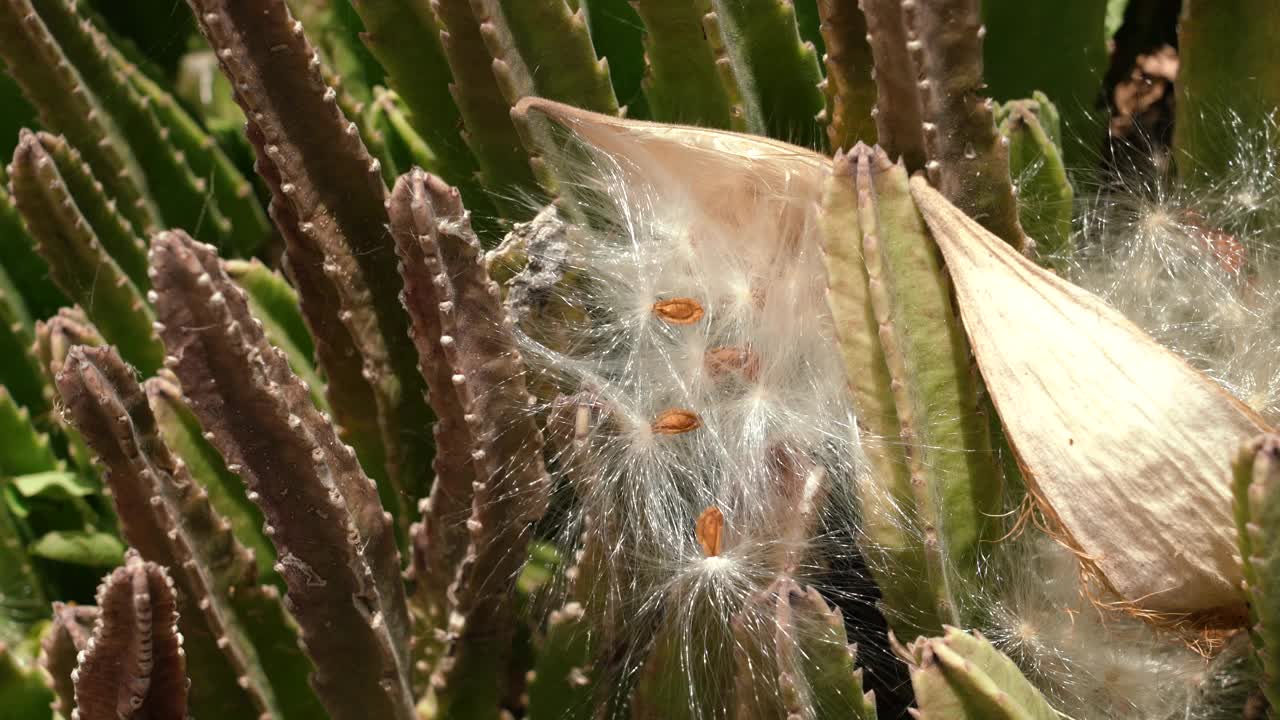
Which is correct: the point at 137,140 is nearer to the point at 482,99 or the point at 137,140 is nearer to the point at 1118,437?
the point at 482,99

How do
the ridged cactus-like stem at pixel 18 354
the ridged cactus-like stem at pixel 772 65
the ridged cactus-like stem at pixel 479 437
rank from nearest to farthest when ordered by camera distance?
the ridged cactus-like stem at pixel 479 437 → the ridged cactus-like stem at pixel 772 65 → the ridged cactus-like stem at pixel 18 354

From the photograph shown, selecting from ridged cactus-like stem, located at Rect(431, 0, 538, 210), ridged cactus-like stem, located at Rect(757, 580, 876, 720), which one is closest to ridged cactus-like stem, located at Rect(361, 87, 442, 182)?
ridged cactus-like stem, located at Rect(431, 0, 538, 210)

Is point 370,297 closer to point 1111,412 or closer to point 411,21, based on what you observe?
point 411,21

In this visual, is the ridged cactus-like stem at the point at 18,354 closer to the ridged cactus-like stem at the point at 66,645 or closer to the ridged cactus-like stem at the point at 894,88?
the ridged cactus-like stem at the point at 66,645

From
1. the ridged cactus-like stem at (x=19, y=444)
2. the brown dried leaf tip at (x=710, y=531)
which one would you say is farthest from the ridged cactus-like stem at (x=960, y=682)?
the ridged cactus-like stem at (x=19, y=444)

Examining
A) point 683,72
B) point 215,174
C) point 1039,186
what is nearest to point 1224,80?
point 1039,186

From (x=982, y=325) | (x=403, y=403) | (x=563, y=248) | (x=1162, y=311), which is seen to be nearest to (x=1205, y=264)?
(x=1162, y=311)

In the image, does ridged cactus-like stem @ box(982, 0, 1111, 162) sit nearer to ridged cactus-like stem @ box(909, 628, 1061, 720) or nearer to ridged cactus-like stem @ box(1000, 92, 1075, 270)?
ridged cactus-like stem @ box(1000, 92, 1075, 270)

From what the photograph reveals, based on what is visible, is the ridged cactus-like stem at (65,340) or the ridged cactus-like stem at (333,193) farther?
the ridged cactus-like stem at (65,340)
